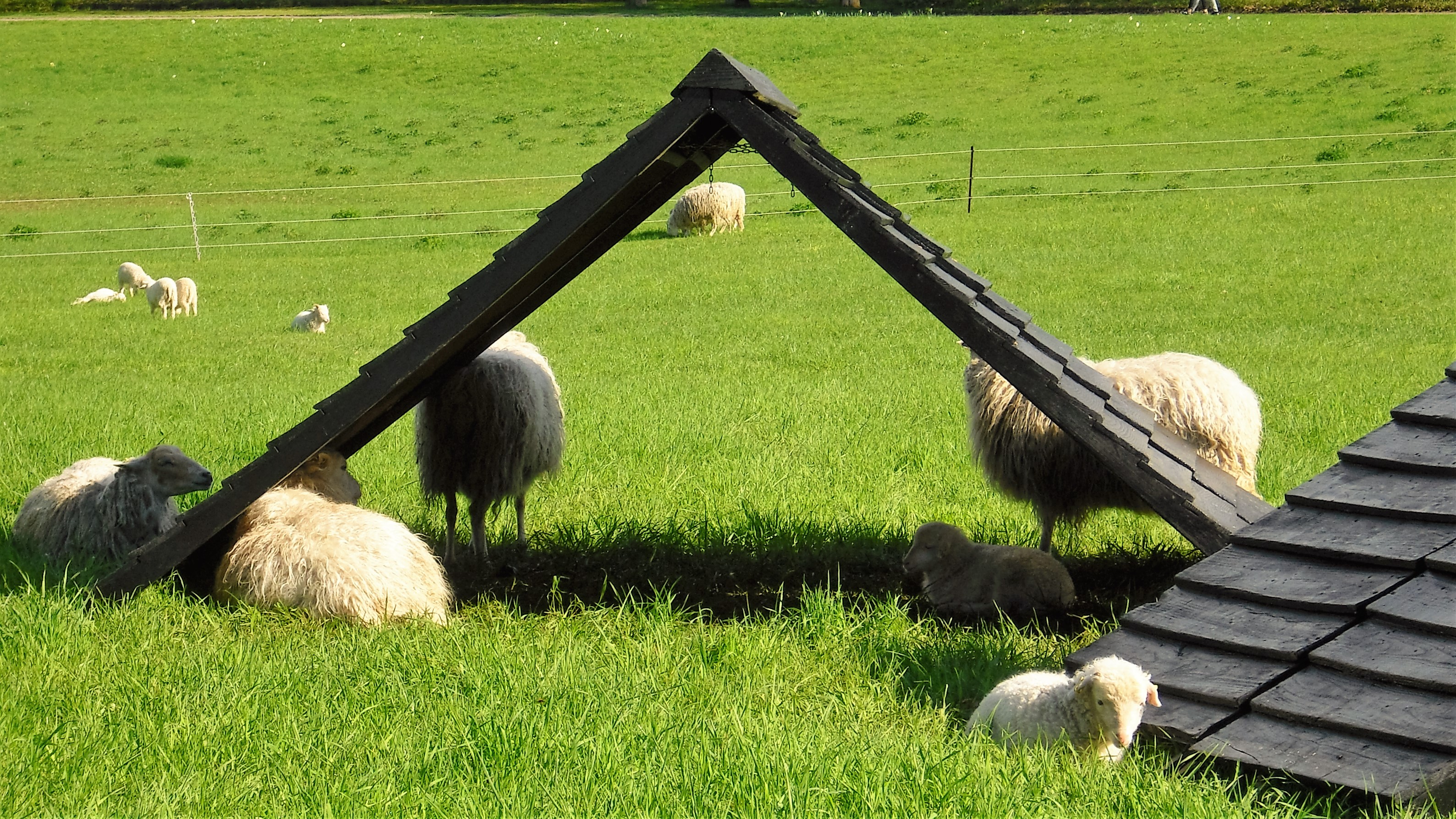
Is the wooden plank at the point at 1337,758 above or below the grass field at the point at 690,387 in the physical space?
above

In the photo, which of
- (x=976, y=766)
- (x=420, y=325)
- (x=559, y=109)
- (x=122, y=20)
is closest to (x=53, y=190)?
(x=559, y=109)

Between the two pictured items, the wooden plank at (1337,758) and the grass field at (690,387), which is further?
the grass field at (690,387)

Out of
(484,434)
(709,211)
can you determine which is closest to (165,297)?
(709,211)

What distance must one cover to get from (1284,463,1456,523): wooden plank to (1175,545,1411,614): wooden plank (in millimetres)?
223

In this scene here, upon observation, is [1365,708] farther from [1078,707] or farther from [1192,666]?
[1078,707]

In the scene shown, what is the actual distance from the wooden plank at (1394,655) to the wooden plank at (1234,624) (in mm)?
71

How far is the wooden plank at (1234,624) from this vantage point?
11.6 ft

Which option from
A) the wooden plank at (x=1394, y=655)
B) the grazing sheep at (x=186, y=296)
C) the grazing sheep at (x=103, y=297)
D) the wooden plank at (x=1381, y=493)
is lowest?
the grazing sheep at (x=103, y=297)

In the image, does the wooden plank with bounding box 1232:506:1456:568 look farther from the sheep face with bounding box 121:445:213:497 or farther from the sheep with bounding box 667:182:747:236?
the sheep with bounding box 667:182:747:236

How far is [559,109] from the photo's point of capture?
36.5 m

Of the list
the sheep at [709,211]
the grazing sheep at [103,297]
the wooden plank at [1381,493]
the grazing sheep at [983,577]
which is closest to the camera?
the wooden plank at [1381,493]

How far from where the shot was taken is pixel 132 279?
1855 cm

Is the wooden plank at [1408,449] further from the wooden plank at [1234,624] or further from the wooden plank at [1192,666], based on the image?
the wooden plank at [1192,666]

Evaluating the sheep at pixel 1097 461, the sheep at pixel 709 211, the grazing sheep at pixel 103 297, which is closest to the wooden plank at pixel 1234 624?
the sheep at pixel 1097 461
